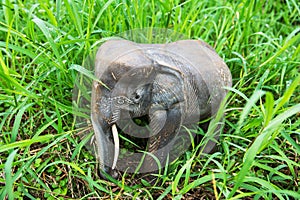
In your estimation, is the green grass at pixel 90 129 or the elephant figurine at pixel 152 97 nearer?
the elephant figurine at pixel 152 97

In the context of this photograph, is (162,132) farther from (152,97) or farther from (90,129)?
(90,129)

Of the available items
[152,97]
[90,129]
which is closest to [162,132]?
[152,97]

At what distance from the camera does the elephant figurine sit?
167 cm

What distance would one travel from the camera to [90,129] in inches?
79.4

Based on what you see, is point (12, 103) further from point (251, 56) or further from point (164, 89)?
point (251, 56)

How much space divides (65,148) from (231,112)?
0.81m

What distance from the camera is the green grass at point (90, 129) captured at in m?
1.81

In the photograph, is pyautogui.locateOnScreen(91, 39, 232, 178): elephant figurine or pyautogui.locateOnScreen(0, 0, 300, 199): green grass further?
pyautogui.locateOnScreen(0, 0, 300, 199): green grass

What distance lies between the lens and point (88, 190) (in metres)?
1.90

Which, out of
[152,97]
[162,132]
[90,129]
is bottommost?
[90,129]

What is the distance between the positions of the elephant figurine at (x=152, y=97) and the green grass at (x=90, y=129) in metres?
0.09

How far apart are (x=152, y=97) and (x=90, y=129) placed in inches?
16.8

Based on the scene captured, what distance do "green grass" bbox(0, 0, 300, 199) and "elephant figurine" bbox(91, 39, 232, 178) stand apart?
9cm

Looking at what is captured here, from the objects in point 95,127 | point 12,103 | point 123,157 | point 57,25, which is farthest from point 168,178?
point 57,25
